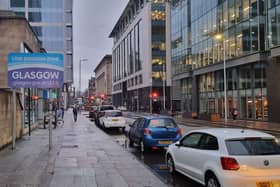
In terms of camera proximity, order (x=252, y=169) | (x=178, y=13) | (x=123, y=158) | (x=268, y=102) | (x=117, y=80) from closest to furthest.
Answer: (x=252, y=169), (x=123, y=158), (x=268, y=102), (x=178, y=13), (x=117, y=80)

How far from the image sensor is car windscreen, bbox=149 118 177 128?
14781 mm

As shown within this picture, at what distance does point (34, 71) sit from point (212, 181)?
430 inches

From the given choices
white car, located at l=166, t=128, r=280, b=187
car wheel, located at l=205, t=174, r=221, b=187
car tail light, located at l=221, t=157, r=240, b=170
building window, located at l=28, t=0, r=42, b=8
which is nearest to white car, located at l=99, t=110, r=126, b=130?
white car, located at l=166, t=128, r=280, b=187

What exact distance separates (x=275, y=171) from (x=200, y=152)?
5.67 ft

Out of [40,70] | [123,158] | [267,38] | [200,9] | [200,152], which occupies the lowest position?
[123,158]

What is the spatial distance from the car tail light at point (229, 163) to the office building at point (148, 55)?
212ft

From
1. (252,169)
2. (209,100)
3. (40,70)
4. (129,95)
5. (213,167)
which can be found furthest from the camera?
(129,95)

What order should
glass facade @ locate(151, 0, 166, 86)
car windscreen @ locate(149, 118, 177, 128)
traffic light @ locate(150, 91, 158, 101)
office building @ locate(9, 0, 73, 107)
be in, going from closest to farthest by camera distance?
car windscreen @ locate(149, 118, 177, 128), office building @ locate(9, 0, 73, 107), traffic light @ locate(150, 91, 158, 101), glass facade @ locate(151, 0, 166, 86)

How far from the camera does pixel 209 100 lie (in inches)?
2029

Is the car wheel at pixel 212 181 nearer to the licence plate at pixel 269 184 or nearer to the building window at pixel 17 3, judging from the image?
the licence plate at pixel 269 184

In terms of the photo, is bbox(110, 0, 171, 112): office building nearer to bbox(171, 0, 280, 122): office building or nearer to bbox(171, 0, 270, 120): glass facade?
bbox(171, 0, 270, 120): glass facade

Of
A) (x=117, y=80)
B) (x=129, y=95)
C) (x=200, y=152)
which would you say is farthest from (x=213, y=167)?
(x=117, y=80)

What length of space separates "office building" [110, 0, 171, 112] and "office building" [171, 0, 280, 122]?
15953mm

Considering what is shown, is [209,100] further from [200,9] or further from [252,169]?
[252,169]
